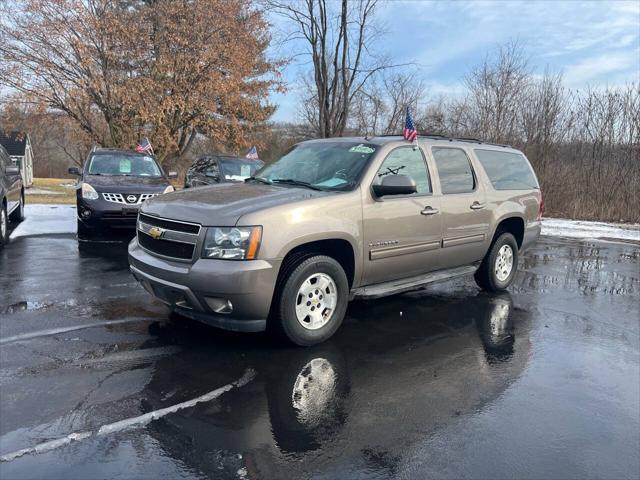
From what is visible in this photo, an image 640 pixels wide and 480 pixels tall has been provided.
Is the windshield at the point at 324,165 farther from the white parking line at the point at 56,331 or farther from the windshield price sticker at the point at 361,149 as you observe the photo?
the white parking line at the point at 56,331

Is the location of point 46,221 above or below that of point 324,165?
below

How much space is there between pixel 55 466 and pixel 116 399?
2.50ft

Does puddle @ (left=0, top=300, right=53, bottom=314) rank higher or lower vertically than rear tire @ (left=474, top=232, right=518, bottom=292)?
lower

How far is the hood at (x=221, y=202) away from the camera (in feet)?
13.8

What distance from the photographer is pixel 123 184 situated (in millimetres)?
9359

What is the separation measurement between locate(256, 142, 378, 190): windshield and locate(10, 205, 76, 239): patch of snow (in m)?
6.60

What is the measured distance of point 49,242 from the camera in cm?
923

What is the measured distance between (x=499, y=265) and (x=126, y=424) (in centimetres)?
529

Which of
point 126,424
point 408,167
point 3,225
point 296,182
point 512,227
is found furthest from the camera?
point 3,225

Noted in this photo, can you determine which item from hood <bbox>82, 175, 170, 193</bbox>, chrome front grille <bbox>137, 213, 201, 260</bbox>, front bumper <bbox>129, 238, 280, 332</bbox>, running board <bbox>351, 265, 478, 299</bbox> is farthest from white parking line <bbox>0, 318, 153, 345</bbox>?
hood <bbox>82, 175, 170, 193</bbox>

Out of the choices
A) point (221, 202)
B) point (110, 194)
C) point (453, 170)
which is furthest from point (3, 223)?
point (453, 170)

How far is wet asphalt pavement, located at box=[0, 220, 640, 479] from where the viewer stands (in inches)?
114

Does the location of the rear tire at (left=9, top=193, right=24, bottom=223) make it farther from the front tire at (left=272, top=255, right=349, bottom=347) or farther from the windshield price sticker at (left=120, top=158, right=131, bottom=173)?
the front tire at (left=272, top=255, right=349, bottom=347)

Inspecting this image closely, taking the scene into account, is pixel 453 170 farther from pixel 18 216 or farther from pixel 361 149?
pixel 18 216
